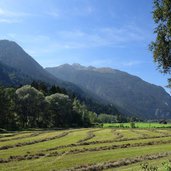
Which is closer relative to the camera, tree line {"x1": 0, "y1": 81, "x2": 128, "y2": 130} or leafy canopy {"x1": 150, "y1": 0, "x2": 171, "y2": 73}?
leafy canopy {"x1": 150, "y1": 0, "x2": 171, "y2": 73}

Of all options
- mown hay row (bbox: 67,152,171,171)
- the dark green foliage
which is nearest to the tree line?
the dark green foliage

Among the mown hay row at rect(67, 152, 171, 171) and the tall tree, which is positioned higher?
the tall tree

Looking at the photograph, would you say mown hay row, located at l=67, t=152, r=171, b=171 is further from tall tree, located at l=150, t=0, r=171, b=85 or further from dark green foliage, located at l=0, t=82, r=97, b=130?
dark green foliage, located at l=0, t=82, r=97, b=130

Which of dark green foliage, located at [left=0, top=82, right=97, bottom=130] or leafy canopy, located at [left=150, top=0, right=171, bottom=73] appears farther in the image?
dark green foliage, located at [left=0, top=82, right=97, bottom=130]

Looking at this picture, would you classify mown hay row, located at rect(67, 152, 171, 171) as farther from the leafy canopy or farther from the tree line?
the tree line

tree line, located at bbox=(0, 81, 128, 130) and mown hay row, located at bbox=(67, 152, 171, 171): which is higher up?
tree line, located at bbox=(0, 81, 128, 130)

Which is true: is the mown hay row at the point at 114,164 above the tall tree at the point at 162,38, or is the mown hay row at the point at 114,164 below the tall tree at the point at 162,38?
below

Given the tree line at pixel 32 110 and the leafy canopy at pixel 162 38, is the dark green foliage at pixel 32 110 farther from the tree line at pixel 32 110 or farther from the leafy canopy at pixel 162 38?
the leafy canopy at pixel 162 38

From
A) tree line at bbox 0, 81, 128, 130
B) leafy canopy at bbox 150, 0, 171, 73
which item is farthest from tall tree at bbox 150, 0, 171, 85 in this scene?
tree line at bbox 0, 81, 128, 130

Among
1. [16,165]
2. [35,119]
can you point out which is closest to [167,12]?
[16,165]

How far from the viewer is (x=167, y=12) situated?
34094 mm

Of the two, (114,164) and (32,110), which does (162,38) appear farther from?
(32,110)

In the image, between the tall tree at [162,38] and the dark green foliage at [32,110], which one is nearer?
the tall tree at [162,38]

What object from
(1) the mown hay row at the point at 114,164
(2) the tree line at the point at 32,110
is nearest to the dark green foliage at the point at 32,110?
(2) the tree line at the point at 32,110
